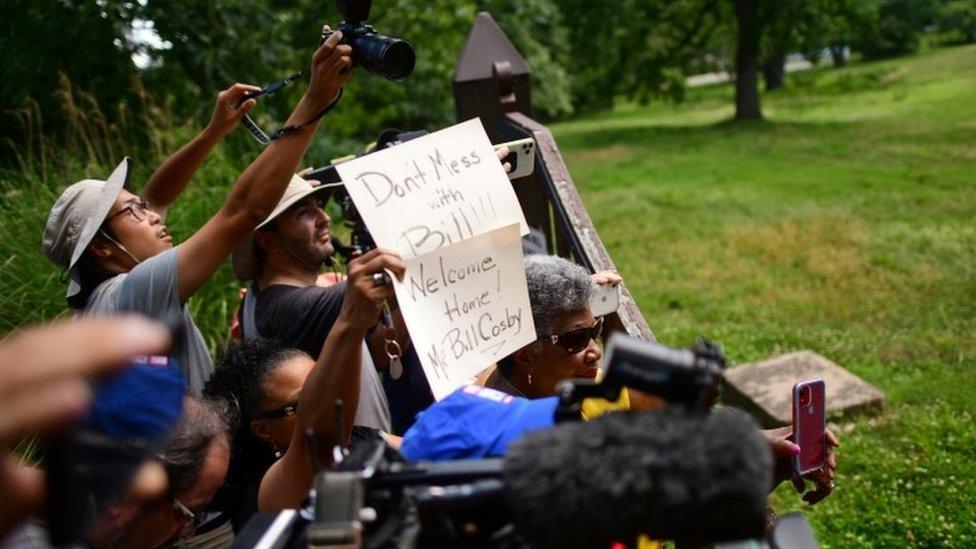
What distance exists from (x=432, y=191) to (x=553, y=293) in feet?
1.46

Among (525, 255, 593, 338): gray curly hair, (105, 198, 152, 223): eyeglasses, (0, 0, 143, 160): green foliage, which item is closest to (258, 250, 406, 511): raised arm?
(525, 255, 593, 338): gray curly hair

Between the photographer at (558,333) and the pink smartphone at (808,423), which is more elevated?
the photographer at (558,333)

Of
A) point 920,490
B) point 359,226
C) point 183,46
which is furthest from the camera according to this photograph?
point 183,46

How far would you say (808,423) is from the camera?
88.9 inches

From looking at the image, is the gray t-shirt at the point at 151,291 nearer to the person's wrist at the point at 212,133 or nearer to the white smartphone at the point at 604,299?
the person's wrist at the point at 212,133

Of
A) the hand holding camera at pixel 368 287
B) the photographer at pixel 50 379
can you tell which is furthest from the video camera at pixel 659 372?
the hand holding camera at pixel 368 287

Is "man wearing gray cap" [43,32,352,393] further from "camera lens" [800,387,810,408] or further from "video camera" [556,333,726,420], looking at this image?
"camera lens" [800,387,810,408]

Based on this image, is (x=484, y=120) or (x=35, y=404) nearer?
(x=35, y=404)

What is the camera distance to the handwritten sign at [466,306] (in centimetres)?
210

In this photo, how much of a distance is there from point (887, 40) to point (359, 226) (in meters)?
37.2

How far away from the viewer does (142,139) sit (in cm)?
595

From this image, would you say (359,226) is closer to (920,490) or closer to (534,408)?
(534,408)

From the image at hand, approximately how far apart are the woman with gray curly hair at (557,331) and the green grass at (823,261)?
→ 6.73ft

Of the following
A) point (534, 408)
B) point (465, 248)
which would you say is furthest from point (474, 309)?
→ point (534, 408)
